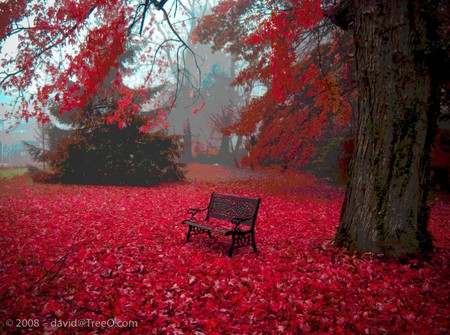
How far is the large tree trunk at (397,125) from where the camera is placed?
4730 mm

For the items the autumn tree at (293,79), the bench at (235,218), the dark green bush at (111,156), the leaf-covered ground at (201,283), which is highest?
the autumn tree at (293,79)

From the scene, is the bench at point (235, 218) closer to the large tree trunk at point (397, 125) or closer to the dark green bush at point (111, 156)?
the large tree trunk at point (397, 125)

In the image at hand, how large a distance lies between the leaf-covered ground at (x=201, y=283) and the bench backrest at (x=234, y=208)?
0.55 meters

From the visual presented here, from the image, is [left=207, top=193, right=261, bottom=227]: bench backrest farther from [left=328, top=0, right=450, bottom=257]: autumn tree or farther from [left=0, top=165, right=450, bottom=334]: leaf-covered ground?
[left=328, top=0, right=450, bottom=257]: autumn tree

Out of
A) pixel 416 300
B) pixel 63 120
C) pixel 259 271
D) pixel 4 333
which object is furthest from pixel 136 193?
pixel 63 120

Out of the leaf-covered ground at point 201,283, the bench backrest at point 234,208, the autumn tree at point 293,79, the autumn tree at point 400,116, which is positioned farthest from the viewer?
the autumn tree at point 293,79

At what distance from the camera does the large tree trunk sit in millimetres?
4730

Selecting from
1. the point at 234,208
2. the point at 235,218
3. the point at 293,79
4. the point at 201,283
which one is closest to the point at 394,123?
the point at 235,218

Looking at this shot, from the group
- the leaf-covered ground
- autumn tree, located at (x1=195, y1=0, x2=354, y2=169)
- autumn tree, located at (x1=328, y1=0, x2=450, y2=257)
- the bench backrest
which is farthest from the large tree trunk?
autumn tree, located at (x1=195, y1=0, x2=354, y2=169)

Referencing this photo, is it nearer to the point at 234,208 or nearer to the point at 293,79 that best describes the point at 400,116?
the point at 234,208

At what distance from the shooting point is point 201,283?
4.45 metres

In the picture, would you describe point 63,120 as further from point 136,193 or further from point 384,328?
point 384,328

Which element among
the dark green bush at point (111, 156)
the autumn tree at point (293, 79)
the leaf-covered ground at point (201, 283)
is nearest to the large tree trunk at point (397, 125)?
the leaf-covered ground at point (201, 283)

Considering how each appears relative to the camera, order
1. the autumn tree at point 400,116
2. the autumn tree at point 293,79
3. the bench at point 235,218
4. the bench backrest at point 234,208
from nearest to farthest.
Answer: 1. the autumn tree at point 400,116
2. the bench at point 235,218
3. the bench backrest at point 234,208
4. the autumn tree at point 293,79
